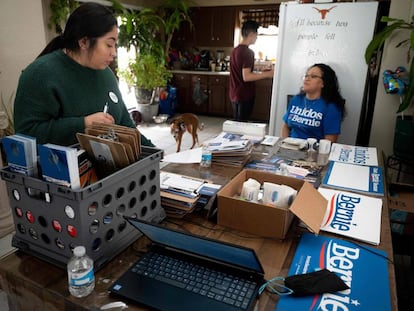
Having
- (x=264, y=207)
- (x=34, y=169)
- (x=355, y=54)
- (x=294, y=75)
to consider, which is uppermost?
(x=355, y=54)

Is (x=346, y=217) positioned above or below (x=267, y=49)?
below

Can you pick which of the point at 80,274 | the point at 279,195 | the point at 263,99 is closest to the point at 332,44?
the point at 279,195

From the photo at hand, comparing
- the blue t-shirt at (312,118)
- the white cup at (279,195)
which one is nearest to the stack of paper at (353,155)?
the blue t-shirt at (312,118)

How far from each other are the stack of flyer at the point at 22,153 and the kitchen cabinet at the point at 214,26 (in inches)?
235

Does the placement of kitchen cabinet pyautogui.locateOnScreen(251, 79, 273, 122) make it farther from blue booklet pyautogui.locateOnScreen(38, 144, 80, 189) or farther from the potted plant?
blue booklet pyautogui.locateOnScreen(38, 144, 80, 189)

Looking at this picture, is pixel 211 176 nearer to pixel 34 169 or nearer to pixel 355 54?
pixel 34 169

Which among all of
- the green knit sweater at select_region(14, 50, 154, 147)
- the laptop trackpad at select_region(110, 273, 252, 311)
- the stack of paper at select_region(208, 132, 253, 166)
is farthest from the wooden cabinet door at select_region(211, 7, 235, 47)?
the laptop trackpad at select_region(110, 273, 252, 311)

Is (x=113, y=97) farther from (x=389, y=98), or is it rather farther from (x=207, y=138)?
(x=207, y=138)

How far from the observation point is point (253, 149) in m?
1.99

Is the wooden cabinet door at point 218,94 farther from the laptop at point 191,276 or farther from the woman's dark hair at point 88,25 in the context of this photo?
the laptop at point 191,276

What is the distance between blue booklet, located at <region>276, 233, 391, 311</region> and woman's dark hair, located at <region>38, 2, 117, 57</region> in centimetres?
111

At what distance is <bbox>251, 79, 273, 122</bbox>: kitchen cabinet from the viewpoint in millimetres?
5938

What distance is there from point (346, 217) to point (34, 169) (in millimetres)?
1045

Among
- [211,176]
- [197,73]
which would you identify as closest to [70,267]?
[211,176]
